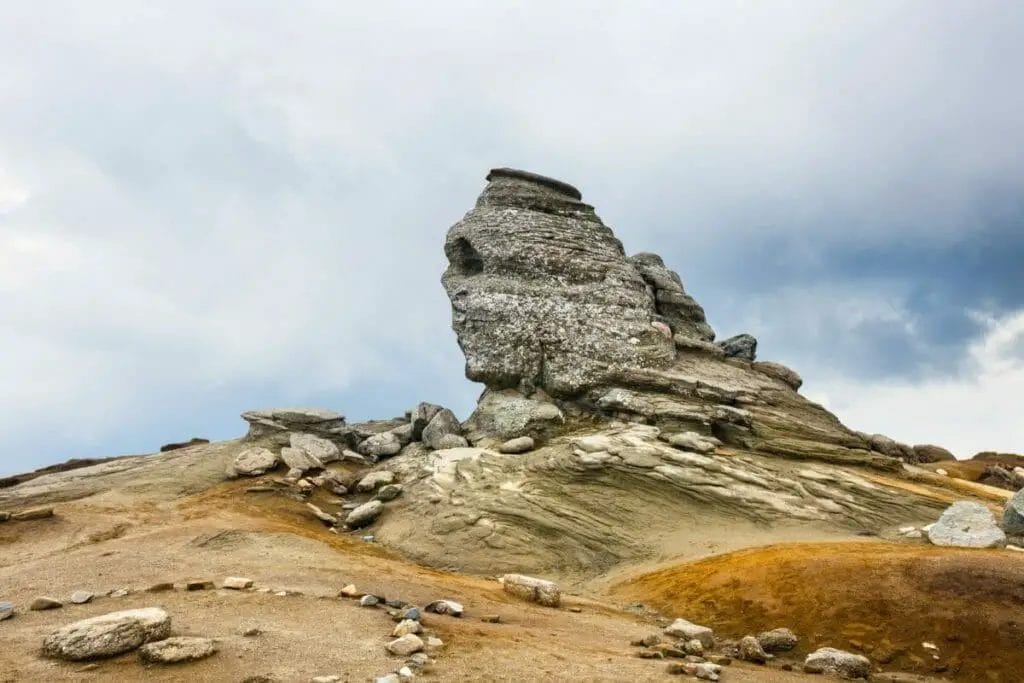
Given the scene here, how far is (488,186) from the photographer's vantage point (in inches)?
1722

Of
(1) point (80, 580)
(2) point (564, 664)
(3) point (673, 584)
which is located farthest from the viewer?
(3) point (673, 584)

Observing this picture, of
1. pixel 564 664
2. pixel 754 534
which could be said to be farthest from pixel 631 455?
pixel 564 664

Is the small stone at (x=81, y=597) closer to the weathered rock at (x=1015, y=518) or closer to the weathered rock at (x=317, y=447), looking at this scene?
the weathered rock at (x=317, y=447)

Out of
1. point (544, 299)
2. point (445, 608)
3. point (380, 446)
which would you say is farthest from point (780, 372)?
point (445, 608)

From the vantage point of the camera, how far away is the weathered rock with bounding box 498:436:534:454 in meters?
31.7

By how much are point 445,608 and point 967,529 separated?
1763cm

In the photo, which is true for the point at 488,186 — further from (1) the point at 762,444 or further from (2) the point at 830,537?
(2) the point at 830,537

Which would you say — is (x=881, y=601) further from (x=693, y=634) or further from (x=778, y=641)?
(x=693, y=634)

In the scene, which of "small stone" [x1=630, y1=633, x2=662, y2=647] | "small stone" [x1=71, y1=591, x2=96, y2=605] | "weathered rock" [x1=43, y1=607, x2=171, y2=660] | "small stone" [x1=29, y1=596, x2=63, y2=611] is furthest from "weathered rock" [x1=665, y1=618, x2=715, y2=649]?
"small stone" [x1=29, y1=596, x2=63, y2=611]

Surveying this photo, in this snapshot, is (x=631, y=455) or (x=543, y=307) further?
(x=543, y=307)

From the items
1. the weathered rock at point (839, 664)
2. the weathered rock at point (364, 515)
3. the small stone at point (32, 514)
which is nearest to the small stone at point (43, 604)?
the small stone at point (32, 514)

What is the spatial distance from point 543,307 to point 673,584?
18.3 m

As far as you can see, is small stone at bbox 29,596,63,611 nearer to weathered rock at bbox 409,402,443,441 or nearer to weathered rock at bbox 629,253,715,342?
weathered rock at bbox 409,402,443,441

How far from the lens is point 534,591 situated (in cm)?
1866
